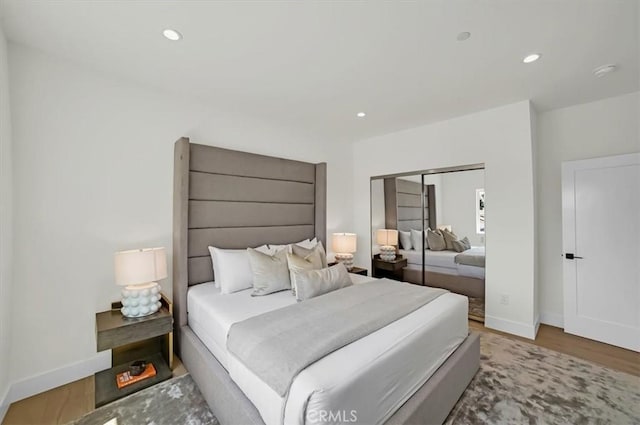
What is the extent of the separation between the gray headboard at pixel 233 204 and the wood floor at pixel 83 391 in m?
0.79

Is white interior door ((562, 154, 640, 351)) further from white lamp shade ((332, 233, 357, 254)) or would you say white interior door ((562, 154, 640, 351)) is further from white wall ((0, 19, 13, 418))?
white wall ((0, 19, 13, 418))

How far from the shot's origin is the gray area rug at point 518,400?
178 centimetres

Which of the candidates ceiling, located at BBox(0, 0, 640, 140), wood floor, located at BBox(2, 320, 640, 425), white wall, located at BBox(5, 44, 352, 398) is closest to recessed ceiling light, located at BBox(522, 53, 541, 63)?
ceiling, located at BBox(0, 0, 640, 140)

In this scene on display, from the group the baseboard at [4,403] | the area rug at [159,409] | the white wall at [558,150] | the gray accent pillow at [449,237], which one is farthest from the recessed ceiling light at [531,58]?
the baseboard at [4,403]

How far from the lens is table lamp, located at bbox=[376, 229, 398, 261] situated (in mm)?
4227

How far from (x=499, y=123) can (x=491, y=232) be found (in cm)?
131

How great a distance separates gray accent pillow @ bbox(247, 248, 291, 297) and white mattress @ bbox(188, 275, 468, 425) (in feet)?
0.50

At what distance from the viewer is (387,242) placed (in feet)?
14.1

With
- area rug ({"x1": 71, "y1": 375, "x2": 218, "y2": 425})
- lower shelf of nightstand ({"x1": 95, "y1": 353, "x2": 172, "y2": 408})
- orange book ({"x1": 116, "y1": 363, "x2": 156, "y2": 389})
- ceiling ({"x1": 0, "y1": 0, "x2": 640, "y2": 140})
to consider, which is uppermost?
ceiling ({"x1": 0, "y1": 0, "x2": 640, "y2": 140})

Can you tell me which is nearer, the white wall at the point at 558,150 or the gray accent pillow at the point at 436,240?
the white wall at the point at 558,150

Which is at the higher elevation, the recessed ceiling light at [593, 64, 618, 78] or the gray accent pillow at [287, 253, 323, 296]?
the recessed ceiling light at [593, 64, 618, 78]

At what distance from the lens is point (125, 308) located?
2.18 metres

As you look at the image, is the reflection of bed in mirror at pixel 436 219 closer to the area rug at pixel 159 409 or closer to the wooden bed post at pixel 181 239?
the wooden bed post at pixel 181 239

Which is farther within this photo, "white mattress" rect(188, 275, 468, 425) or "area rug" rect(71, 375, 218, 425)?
"area rug" rect(71, 375, 218, 425)
